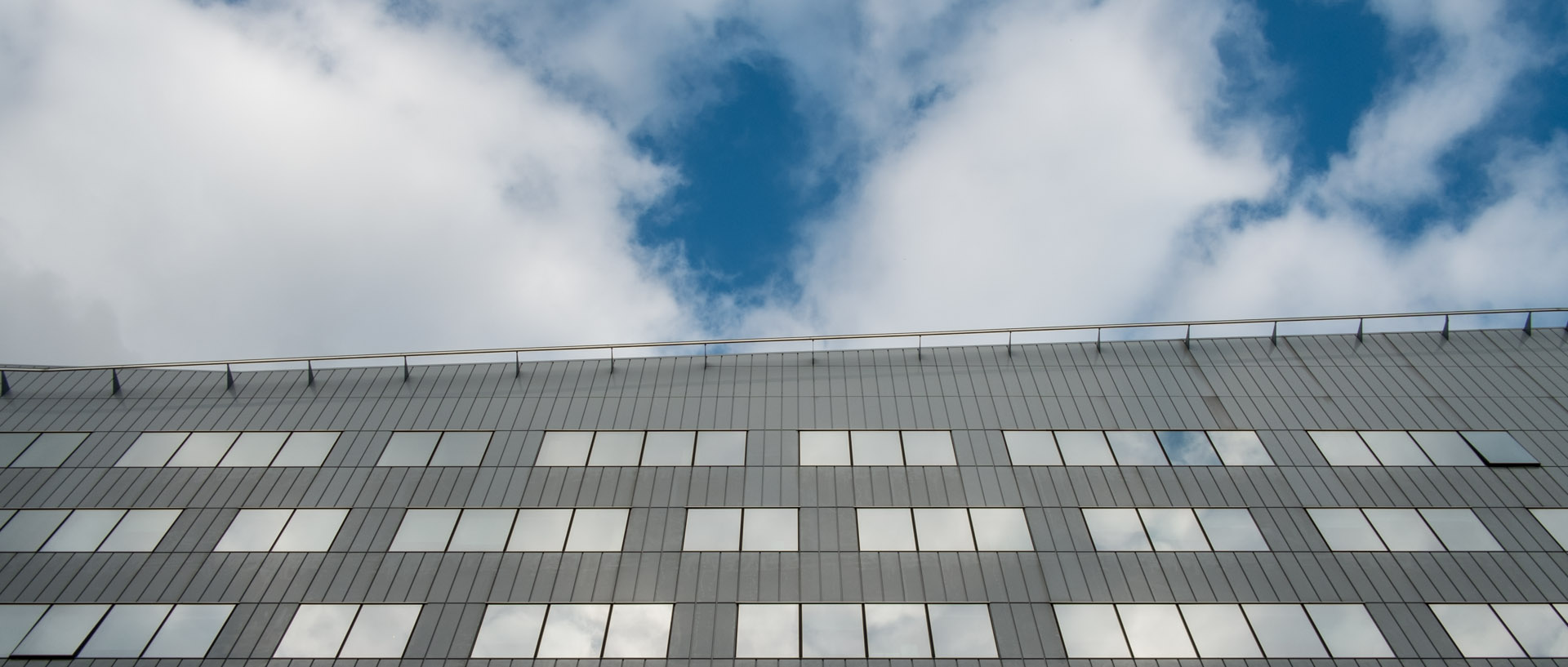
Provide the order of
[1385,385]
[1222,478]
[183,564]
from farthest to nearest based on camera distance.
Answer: [1385,385] < [1222,478] < [183,564]

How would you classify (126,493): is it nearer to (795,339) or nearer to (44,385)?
(44,385)

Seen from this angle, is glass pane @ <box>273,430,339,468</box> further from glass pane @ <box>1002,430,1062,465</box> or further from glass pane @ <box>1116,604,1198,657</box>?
glass pane @ <box>1116,604,1198,657</box>

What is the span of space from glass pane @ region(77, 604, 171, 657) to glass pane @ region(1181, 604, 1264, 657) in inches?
1095

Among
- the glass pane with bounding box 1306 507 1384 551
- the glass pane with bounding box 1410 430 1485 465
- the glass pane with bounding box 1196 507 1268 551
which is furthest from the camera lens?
the glass pane with bounding box 1410 430 1485 465

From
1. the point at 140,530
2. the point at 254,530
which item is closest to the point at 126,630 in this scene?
the point at 254,530

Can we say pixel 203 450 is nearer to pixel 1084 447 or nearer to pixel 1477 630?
pixel 1084 447

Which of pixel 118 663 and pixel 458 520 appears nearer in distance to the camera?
pixel 118 663

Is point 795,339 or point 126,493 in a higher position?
point 795,339

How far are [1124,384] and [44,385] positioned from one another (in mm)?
40117

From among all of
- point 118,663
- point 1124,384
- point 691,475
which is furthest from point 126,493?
point 1124,384

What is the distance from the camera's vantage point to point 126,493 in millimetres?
24891

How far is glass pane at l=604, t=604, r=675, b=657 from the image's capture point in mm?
20125

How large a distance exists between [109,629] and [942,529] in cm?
2329

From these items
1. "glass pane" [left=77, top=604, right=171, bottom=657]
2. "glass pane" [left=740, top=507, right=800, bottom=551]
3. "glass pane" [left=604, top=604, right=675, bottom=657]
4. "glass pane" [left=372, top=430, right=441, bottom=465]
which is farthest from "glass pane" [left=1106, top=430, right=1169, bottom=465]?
"glass pane" [left=77, top=604, right=171, bottom=657]
